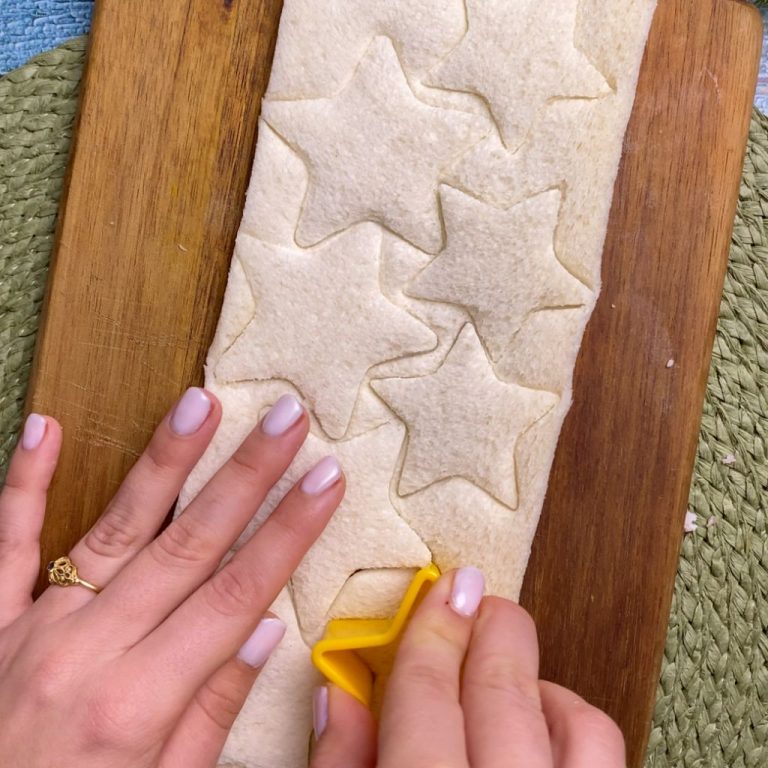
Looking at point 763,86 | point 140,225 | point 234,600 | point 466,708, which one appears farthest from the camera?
point 763,86

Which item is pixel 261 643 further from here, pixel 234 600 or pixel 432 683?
pixel 432 683

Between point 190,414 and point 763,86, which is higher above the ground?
point 763,86

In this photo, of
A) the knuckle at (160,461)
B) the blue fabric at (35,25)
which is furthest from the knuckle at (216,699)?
the blue fabric at (35,25)

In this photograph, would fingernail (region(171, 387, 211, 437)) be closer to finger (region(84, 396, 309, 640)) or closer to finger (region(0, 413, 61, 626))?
finger (region(84, 396, 309, 640))

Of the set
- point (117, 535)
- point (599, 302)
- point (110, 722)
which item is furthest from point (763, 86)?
point (110, 722)

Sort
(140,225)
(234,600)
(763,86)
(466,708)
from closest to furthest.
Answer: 1. (466,708)
2. (234,600)
3. (140,225)
4. (763,86)

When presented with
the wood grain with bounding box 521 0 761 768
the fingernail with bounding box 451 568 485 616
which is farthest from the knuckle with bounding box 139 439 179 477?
the wood grain with bounding box 521 0 761 768

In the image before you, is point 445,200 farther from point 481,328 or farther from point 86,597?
point 86,597
